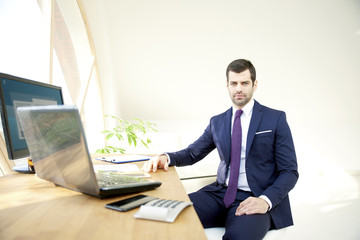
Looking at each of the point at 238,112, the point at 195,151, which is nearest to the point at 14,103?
the point at 195,151

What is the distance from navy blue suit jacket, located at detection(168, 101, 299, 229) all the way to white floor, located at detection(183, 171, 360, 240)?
0.69 m

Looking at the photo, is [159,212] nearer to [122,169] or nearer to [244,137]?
[122,169]

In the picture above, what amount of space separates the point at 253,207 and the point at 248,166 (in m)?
0.34

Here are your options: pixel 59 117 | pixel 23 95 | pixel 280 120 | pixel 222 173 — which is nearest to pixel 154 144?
pixel 222 173

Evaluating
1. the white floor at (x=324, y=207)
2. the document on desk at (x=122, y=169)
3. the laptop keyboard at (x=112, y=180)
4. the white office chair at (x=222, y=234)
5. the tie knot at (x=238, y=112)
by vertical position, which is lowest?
the white floor at (x=324, y=207)

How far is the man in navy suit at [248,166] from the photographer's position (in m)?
1.47

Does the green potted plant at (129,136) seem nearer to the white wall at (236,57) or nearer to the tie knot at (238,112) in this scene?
the tie knot at (238,112)

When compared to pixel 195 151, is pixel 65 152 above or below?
above

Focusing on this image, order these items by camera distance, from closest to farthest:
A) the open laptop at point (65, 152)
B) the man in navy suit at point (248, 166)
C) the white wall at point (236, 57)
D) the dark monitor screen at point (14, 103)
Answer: the open laptop at point (65, 152) < the dark monitor screen at point (14, 103) < the man in navy suit at point (248, 166) < the white wall at point (236, 57)

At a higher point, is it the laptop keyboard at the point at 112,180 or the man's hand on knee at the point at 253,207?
the laptop keyboard at the point at 112,180

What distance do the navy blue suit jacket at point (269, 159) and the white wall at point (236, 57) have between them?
106 inches

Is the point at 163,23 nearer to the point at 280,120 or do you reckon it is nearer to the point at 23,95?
the point at 280,120

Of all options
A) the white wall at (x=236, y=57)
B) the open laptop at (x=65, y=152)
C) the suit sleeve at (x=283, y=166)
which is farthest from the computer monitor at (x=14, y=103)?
the white wall at (x=236, y=57)

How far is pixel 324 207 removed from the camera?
12.7 feet
